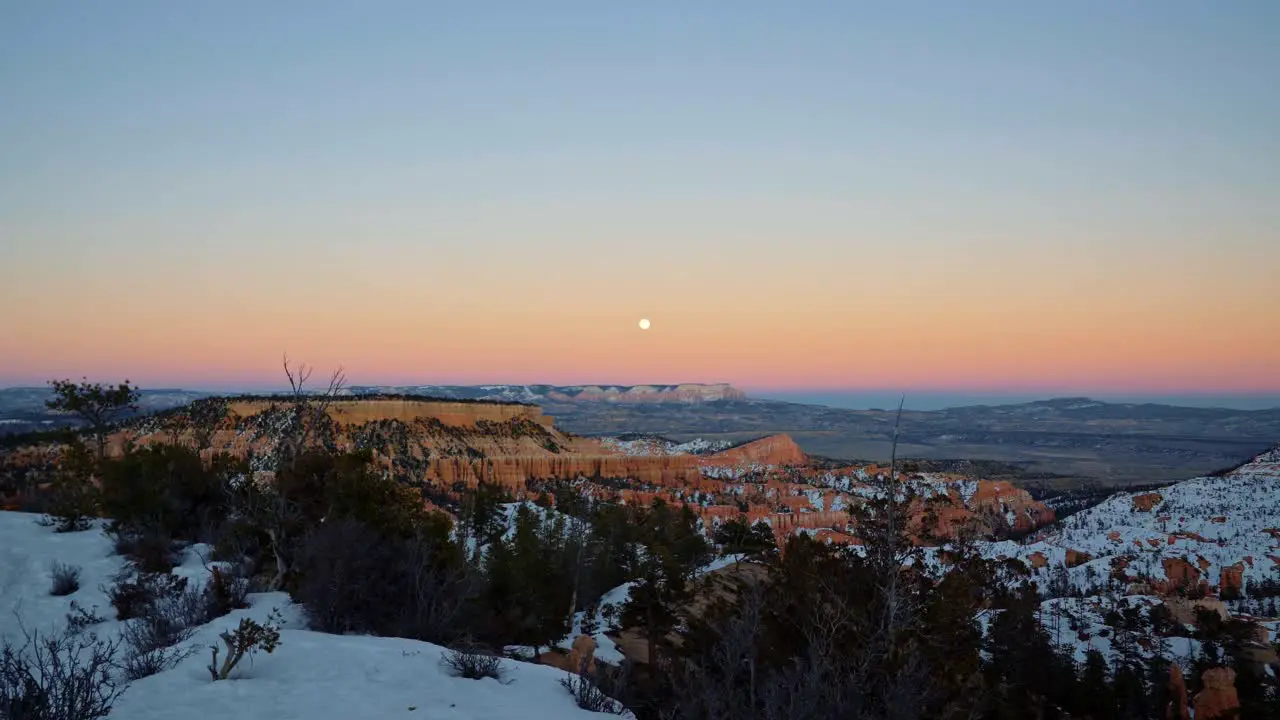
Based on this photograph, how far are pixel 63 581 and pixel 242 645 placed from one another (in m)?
11.6

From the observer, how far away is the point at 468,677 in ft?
35.4

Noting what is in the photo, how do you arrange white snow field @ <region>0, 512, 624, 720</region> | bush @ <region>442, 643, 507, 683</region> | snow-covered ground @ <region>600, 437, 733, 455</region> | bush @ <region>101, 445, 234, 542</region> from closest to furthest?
white snow field @ <region>0, 512, 624, 720</region> < bush @ <region>442, 643, 507, 683</region> < bush @ <region>101, 445, 234, 542</region> < snow-covered ground @ <region>600, 437, 733, 455</region>

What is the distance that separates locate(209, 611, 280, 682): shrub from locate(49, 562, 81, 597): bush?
10167mm

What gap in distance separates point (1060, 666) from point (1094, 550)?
55464 millimetres

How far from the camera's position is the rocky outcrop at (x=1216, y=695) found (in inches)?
1355

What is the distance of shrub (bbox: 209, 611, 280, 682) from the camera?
963 centimetres

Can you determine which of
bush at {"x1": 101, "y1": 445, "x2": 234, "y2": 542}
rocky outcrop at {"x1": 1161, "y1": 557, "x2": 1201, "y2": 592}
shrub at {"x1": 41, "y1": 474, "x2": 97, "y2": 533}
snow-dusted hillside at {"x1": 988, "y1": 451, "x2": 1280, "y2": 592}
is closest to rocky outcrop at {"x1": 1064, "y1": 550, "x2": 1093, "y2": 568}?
snow-dusted hillside at {"x1": 988, "y1": 451, "x2": 1280, "y2": 592}

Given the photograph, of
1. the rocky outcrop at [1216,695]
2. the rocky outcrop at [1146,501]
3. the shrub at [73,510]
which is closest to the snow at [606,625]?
the shrub at [73,510]

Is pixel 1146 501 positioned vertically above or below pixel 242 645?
below

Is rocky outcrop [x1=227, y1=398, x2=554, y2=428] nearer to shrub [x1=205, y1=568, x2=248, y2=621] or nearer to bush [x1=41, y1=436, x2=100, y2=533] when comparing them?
bush [x1=41, y1=436, x2=100, y2=533]

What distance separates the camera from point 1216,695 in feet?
114

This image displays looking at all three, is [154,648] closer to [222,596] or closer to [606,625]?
[222,596]

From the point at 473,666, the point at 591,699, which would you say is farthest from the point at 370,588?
the point at 591,699

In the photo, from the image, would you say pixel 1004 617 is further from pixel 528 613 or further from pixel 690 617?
pixel 528 613
